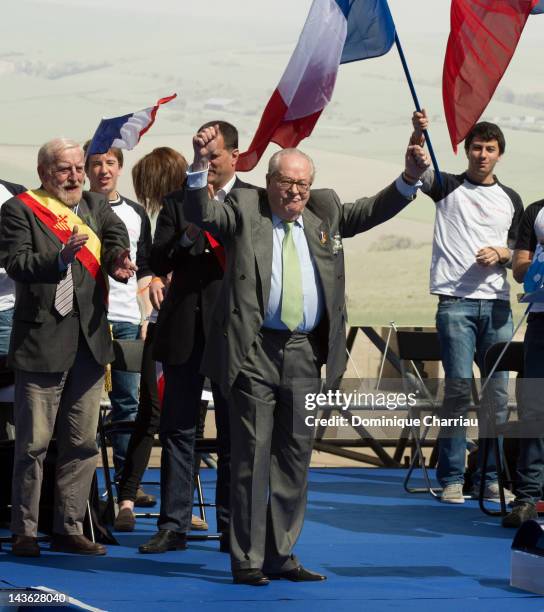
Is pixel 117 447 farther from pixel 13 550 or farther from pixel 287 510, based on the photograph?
pixel 287 510

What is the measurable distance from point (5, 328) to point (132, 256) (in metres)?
0.69

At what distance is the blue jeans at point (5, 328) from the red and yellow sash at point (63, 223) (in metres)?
0.92

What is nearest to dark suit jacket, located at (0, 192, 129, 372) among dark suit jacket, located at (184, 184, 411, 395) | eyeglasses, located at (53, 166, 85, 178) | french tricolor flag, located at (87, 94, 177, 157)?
eyeglasses, located at (53, 166, 85, 178)

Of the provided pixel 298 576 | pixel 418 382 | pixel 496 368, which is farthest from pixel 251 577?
pixel 418 382

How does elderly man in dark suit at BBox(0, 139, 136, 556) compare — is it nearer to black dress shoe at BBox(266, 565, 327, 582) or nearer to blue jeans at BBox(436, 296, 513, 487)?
black dress shoe at BBox(266, 565, 327, 582)

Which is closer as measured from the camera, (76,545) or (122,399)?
(76,545)

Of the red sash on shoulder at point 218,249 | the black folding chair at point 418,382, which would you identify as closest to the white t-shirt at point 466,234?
the black folding chair at point 418,382

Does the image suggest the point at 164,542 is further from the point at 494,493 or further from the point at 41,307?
the point at 494,493

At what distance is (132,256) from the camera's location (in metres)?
7.18

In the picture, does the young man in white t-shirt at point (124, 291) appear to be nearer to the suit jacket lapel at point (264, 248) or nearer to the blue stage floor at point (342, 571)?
the blue stage floor at point (342, 571)

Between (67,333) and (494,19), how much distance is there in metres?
2.47

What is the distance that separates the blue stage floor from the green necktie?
3.08ft

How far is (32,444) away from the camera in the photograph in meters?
5.99

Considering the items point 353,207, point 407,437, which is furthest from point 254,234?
point 407,437
